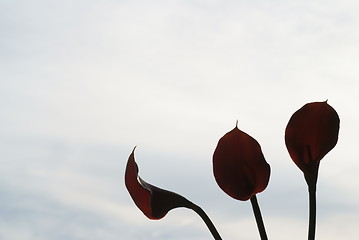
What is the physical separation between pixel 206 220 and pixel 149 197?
58mm

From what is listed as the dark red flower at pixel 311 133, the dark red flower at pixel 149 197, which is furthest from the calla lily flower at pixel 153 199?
the dark red flower at pixel 311 133

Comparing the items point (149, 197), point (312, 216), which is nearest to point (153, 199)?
point (149, 197)

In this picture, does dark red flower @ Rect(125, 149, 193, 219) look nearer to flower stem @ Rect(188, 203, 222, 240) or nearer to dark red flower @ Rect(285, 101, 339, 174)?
flower stem @ Rect(188, 203, 222, 240)

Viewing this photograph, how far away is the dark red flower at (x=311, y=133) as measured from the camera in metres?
0.75

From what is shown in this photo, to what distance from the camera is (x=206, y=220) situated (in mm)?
766

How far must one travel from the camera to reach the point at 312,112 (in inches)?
29.4

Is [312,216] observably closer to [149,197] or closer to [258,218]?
[258,218]

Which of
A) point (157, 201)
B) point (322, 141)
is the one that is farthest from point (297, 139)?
point (157, 201)

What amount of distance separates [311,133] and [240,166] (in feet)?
0.23

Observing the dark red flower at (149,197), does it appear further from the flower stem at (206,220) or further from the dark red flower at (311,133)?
the dark red flower at (311,133)

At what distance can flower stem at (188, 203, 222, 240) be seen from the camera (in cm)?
76

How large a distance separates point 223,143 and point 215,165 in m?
0.02

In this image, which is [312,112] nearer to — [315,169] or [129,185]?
[315,169]

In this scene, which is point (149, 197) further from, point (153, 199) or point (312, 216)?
point (312, 216)
